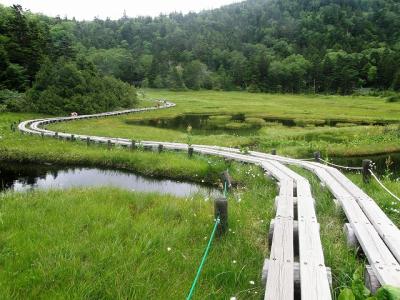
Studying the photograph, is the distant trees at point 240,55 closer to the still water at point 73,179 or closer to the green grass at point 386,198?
the still water at point 73,179

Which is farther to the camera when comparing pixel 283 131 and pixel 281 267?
pixel 283 131

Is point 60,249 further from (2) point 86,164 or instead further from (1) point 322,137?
(1) point 322,137

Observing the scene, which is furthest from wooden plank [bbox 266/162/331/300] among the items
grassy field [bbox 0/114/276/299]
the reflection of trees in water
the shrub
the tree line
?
the shrub

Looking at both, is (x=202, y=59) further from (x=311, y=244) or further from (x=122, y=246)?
(x=311, y=244)

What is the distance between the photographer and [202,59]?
532ft

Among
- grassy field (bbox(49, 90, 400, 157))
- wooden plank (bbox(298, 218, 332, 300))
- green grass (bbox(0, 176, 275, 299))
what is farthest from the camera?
grassy field (bbox(49, 90, 400, 157))

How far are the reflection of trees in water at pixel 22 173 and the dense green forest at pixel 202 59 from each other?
103ft

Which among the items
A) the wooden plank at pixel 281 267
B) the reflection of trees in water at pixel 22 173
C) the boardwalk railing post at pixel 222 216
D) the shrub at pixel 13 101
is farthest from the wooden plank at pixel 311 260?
the shrub at pixel 13 101

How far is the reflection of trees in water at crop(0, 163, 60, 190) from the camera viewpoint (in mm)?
21266

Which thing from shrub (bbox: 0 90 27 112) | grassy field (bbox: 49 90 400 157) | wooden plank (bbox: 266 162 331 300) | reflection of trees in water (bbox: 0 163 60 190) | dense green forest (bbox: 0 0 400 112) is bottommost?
reflection of trees in water (bbox: 0 163 60 190)

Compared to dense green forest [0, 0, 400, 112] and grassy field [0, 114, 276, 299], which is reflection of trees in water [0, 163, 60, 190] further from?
dense green forest [0, 0, 400, 112]

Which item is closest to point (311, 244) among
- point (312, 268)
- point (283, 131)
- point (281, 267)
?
point (312, 268)

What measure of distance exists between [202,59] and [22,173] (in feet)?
477

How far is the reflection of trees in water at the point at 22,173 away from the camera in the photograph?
21266 mm
